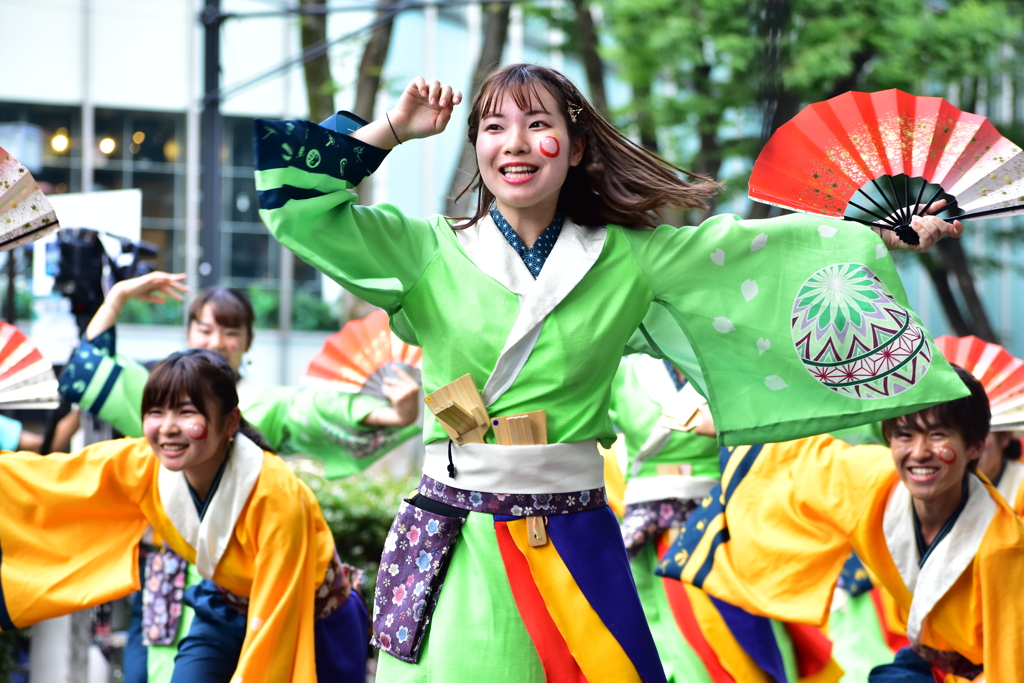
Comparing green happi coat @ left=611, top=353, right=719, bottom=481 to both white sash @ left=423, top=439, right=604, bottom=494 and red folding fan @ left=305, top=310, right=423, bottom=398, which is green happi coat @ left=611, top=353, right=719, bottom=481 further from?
white sash @ left=423, top=439, right=604, bottom=494

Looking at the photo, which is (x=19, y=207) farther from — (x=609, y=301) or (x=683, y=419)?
(x=683, y=419)

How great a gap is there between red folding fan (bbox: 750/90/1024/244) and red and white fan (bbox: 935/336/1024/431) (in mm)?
1403

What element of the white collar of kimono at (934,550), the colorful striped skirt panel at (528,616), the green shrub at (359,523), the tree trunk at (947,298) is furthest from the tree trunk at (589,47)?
the colorful striped skirt panel at (528,616)

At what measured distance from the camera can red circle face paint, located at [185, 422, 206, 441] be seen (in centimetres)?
352

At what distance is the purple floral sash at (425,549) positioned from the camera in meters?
2.54

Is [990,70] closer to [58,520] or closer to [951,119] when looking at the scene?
[951,119]

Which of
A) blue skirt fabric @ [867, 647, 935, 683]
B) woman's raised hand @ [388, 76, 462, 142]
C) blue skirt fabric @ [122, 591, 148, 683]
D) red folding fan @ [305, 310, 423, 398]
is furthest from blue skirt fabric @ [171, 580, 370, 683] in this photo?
woman's raised hand @ [388, 76, 462, 142]

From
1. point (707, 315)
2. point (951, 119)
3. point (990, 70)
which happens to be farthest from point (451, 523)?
point (990, 70)

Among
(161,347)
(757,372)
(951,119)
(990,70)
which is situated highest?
(990,70)

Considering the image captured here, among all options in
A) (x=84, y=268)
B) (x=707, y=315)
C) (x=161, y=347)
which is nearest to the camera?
(x=707, y=315)

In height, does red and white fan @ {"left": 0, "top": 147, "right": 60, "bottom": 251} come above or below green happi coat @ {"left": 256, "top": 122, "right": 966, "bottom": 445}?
above

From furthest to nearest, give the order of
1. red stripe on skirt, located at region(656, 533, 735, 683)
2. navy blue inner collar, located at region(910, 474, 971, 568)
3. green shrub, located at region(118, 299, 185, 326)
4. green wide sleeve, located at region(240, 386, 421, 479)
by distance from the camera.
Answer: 1. green shrub, located at region(118, 299, 185, 326)
2. green wide sleeve, located at region(240, 386, 421, 479)
3. red stripe on skirt, located at region(656, 533, 735, 683)
4. navy blue inner collar, located at region(910, 474, 971, 568)

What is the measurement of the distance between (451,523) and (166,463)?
1.29m

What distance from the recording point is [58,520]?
3.69 meters
